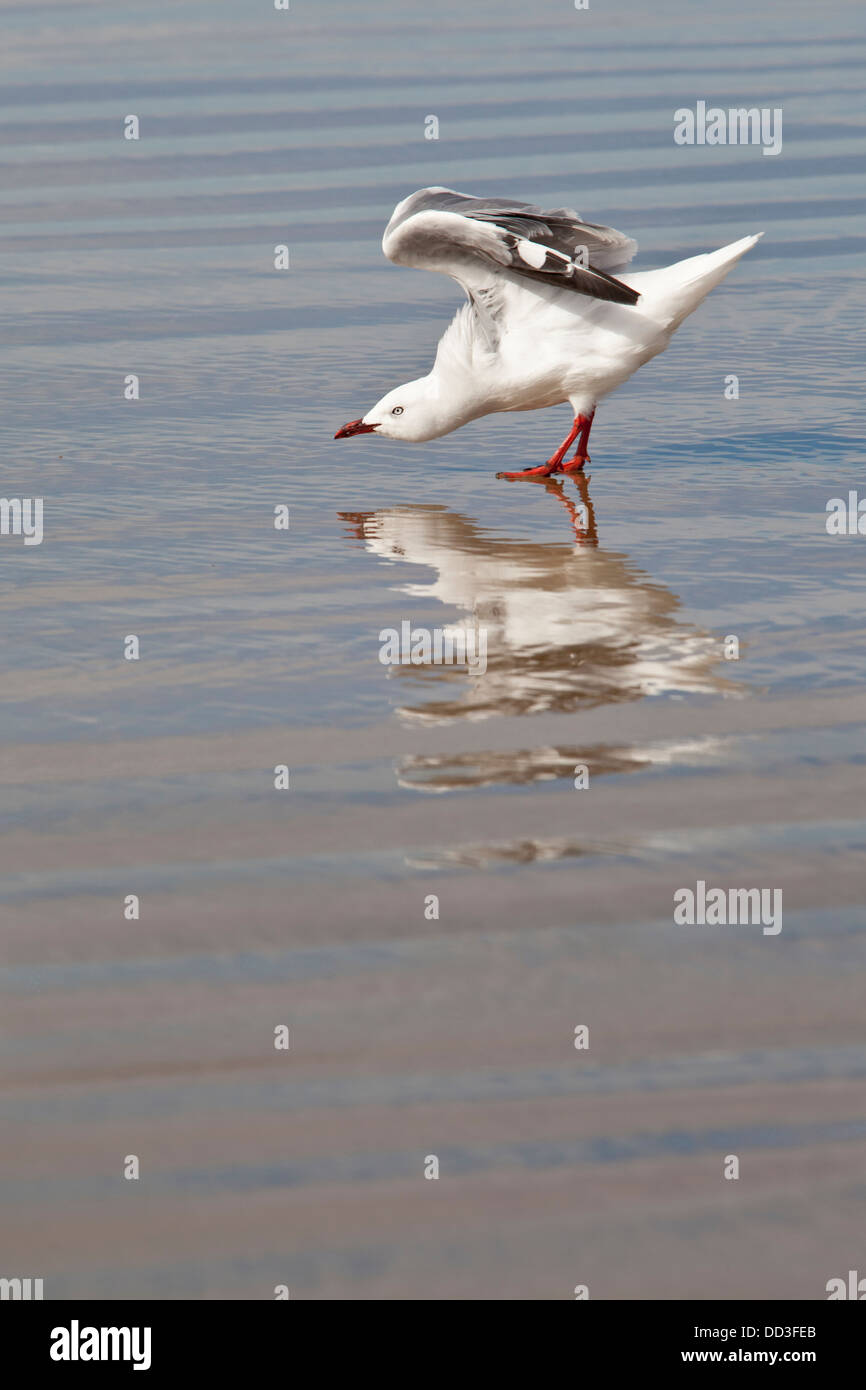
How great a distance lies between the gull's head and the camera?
28.5 feet

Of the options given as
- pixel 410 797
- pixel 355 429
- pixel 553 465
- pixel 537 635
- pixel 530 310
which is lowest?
pixel 410 797

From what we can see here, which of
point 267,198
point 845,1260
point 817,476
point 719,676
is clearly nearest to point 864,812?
point 719,676

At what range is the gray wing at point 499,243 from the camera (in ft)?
26.1

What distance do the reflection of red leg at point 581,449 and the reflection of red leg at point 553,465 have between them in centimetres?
2

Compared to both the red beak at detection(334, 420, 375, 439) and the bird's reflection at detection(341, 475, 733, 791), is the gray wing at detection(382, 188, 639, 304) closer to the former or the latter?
the red beak at detection(334, 420, 375, 439)

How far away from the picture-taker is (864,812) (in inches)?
210

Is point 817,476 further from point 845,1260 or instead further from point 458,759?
point 845,1260

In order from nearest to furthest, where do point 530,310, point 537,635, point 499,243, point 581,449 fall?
point 537,635, point 499,243, point 530,310, point 581,449

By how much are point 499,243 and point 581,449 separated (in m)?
1.16

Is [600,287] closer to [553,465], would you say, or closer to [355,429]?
[553,465]

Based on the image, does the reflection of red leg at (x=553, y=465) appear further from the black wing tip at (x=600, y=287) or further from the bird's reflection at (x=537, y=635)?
the black wing tip at (x=600, y=287)

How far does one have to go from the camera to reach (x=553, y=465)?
859 centimetres

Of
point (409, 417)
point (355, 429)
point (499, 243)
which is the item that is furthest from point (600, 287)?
point (355, 429)

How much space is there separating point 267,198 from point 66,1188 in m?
10.6
